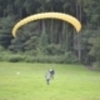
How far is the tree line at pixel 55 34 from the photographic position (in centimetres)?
4059

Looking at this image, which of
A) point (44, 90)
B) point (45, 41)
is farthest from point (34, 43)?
point (44, 90)

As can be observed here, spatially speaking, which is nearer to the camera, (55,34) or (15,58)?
(15,58)

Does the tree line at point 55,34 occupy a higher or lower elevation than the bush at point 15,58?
higher

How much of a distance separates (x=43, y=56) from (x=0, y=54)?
430 cm

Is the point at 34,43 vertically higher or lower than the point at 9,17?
lower

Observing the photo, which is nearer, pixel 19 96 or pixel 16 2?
pixel 19 96

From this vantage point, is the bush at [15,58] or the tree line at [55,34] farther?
the tree line at [55,34]

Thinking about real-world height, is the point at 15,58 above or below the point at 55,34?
below

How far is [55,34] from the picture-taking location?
144 ft

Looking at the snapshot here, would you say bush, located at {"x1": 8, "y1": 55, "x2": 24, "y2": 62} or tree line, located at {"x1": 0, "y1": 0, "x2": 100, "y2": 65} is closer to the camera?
bush, located at {"x1": 8, "y1": 55, "x2": 24, "y2": 62}

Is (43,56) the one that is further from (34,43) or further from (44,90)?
(44,90)

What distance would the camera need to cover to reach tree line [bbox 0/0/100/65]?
4059cm

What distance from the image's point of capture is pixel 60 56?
39.6 m

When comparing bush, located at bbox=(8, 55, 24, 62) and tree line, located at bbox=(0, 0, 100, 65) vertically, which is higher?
tree line, located at bbox=(0, 0, 100, 65)
